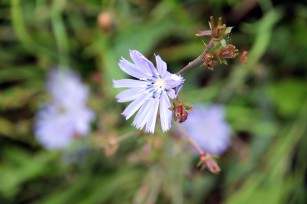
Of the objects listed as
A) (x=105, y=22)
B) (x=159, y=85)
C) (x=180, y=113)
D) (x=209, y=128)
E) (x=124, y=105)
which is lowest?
(x=180, y=113)

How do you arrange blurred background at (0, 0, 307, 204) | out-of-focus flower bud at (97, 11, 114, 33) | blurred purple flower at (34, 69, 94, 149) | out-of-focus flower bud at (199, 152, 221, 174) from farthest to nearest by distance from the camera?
blurred purple flower at (34, 69, 94, 149) → blurred background at (0, 0, 307, 204) → out-of-focus flower bud at (97, 11, 114, 33) → out-of-focus flower bud at (199, 152, 221, 174)

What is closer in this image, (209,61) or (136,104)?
(209,61)

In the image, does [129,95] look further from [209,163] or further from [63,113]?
[63,113]

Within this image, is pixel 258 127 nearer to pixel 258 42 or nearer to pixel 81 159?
pixel 258 42

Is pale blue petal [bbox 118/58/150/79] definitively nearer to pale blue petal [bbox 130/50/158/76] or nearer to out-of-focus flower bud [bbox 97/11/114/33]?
pale blue petal [bbox 130/50/158/76]

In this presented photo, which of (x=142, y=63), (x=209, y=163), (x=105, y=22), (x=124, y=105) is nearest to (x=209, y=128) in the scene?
(x=124, y=105)

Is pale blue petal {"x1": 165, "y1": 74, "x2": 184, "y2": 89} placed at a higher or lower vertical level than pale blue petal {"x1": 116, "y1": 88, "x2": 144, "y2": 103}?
lower

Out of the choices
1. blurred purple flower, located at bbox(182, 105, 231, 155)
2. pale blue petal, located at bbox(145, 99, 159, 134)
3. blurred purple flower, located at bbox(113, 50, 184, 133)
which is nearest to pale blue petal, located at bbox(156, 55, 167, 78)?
blurred purple flower, located at bbox(113, 50, 184, 133)

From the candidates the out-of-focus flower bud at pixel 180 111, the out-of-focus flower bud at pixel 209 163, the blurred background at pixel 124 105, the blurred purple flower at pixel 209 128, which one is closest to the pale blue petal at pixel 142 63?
the out-of-focus flower bud at pixel 180 111
